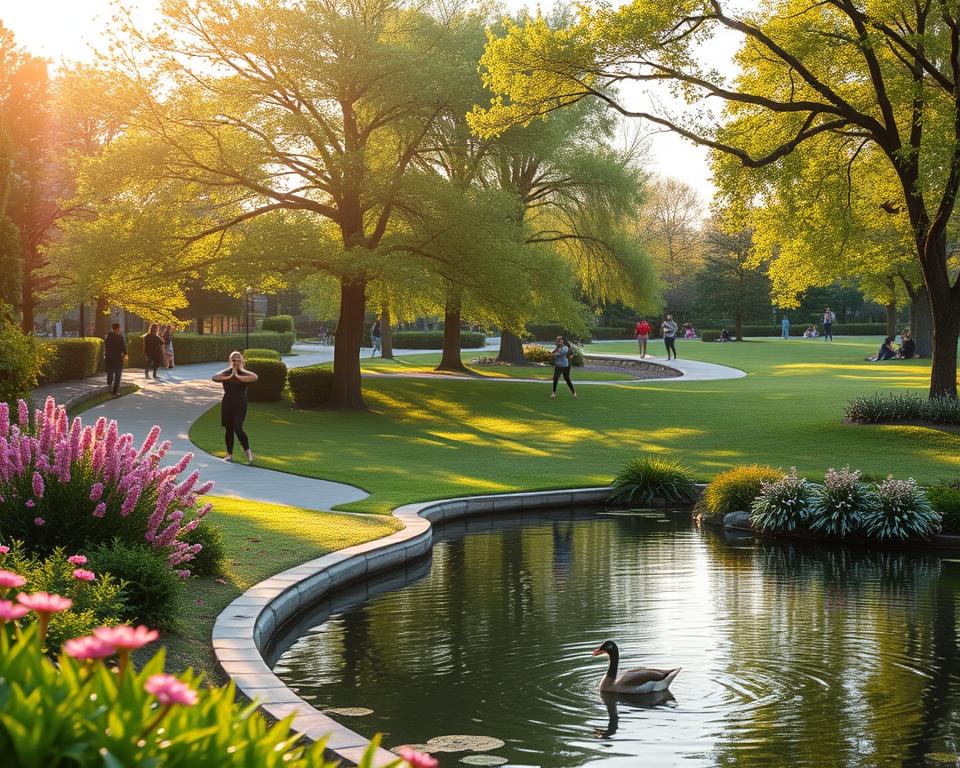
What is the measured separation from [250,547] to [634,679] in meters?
5.09

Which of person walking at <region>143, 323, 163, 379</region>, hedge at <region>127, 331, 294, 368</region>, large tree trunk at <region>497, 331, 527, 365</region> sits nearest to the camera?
person walking at <region>143, 323, 163, 379</region>

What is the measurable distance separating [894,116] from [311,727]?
23.8 meters

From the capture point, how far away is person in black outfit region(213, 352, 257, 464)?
1969 cm

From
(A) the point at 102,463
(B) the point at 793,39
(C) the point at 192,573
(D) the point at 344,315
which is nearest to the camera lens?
(A) the point at 102,463

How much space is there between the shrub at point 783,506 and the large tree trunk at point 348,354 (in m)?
17.3

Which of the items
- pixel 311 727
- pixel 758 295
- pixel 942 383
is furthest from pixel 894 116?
pixel 758 295

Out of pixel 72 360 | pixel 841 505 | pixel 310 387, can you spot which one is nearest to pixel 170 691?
pixel 841 505

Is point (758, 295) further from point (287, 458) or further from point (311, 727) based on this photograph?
point (311, 727)

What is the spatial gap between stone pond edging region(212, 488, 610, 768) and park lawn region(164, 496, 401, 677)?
0.45 ft

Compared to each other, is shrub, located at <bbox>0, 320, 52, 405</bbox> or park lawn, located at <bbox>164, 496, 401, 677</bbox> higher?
shrub, located at <bbox>0, 320, 52, 405</bbox>

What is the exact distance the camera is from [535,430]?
2834 cm

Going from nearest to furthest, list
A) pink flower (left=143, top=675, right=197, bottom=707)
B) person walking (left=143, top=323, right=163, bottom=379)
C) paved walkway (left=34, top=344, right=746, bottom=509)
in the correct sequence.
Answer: pink flower (left=143, top=675, right=197, bottom=707)
paved walkway (left=34, top=344, right=746, bottom=509)
person walking (left=143, top=323, right=163, bottom=379)

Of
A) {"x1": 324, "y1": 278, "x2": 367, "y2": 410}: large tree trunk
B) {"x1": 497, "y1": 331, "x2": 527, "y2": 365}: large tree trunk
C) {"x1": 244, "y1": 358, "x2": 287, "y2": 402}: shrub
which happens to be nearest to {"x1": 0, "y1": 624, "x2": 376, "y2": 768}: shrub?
{"x1": 324, "y1": 278, "x2": 367, "y2": 410}: large tree trunk

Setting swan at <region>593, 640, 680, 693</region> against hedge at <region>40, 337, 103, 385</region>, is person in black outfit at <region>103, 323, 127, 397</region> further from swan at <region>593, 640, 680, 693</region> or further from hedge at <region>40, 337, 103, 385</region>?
swan at <region>593, 640, 680, 693</region>
